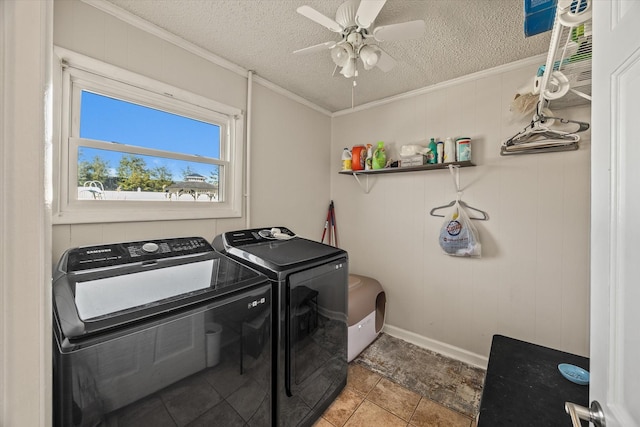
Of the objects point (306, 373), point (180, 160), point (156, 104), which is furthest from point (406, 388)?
point (156, 104)

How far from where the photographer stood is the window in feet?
4.67

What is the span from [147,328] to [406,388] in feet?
6.22

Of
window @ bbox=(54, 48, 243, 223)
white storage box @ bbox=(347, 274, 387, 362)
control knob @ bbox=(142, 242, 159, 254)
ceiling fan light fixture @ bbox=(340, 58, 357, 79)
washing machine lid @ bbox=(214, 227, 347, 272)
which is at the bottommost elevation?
white storage box @ bbox=(347, 274, 387, 362)

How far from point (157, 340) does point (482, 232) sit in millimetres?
2390

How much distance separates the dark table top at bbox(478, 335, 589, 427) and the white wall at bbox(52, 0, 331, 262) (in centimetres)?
193

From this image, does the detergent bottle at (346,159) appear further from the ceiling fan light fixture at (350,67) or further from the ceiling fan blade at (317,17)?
the ceiling fan blade at (317,17)

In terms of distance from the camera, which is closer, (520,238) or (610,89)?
(610,89)

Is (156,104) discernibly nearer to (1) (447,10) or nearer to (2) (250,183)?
(2) (250,183)

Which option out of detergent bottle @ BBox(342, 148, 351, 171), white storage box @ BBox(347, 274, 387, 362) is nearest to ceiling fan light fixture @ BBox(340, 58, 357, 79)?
detergent bottle @ BBox(342, 148, 351, 171)

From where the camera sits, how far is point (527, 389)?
3.73 feet

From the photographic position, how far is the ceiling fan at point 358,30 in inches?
47.3

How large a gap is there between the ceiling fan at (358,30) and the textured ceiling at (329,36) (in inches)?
8.2

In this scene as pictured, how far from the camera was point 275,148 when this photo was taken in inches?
97.7

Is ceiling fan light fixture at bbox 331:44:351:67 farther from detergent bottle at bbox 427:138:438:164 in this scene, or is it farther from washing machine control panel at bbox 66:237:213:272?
washing machine control panel at bbox 66:237:213:272
